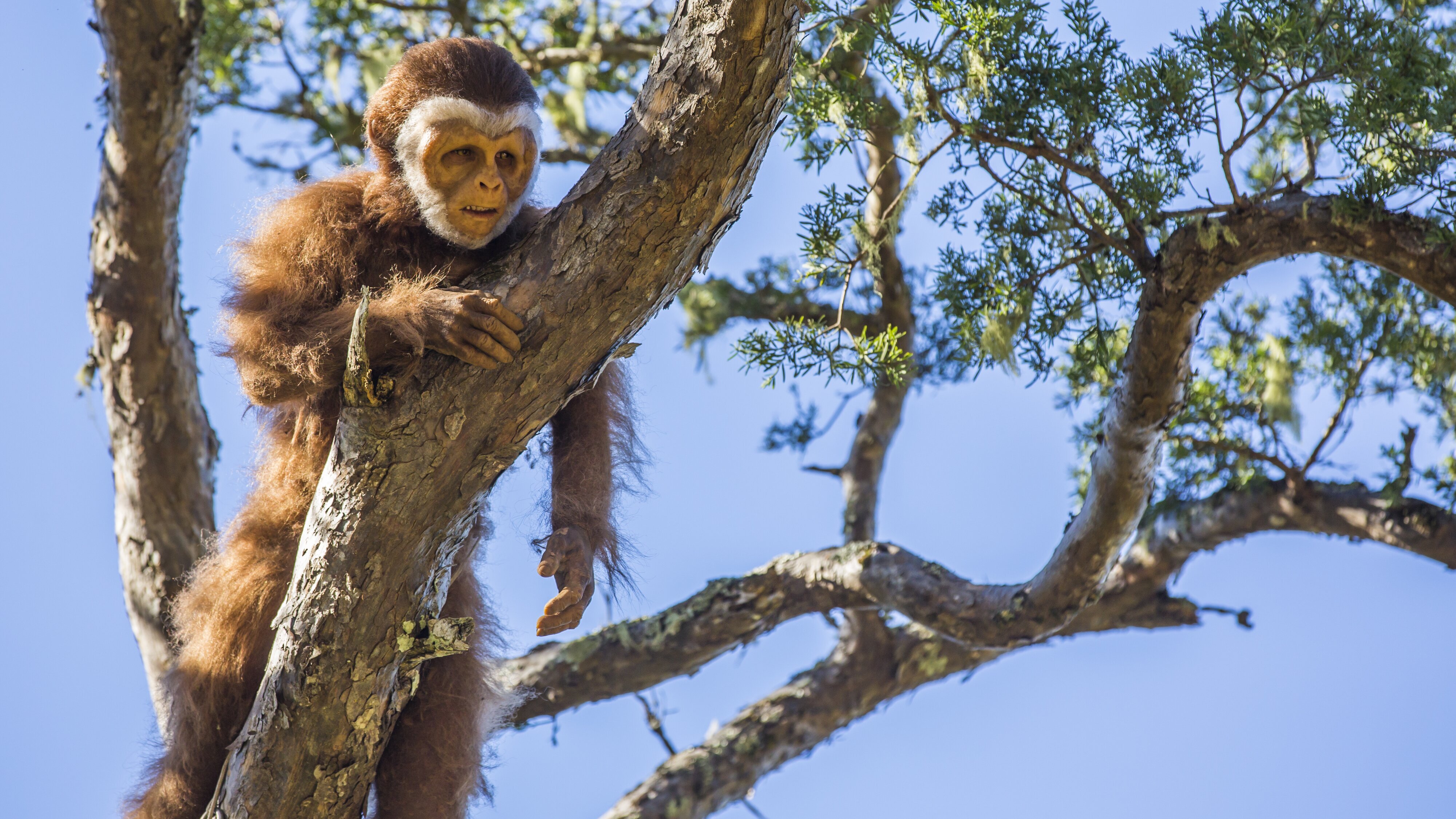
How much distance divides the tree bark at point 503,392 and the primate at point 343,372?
0.25 meters

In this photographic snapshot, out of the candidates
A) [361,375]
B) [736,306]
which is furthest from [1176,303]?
[736,306]

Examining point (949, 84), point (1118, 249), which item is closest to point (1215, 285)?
point (1118, 249)

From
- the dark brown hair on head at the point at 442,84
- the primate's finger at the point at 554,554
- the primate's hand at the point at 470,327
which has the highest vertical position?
the dark brown hair on head at the point at 442,84

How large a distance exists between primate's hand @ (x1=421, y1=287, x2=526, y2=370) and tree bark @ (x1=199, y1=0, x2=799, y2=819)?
49mm

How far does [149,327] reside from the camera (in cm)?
387

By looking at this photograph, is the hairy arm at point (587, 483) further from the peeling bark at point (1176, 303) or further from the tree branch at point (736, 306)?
the tree branch at point (736, 306)

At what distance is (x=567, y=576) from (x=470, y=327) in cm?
63

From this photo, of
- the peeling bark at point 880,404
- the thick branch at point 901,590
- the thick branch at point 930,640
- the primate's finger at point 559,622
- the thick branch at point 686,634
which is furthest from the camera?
the peeling bark at point 880,404

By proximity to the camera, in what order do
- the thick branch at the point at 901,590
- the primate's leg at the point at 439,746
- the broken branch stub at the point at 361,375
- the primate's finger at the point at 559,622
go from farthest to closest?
the thick branch at the point at 901,590
the primate's leg at the point at 439,746
the primate's finger at the point at 559,622
the broken branch stub at the point at 361,375

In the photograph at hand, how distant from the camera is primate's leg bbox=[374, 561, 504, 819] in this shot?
271 cm

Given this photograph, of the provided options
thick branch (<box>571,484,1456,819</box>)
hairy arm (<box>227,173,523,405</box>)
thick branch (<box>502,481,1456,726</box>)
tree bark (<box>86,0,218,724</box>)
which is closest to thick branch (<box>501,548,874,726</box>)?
thick branch (<box>502,481,1456,726</box>)

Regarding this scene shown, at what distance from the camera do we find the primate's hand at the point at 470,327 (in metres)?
2.08

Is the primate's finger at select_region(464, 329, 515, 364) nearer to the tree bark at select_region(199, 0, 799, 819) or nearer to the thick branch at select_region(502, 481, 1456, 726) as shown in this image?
the tree bark at select_region(199, 0, 799, 819)

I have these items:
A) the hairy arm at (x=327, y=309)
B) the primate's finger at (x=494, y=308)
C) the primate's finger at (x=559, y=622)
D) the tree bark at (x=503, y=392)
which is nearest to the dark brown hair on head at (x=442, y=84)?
the hairy arm at (x=327, y=309)
